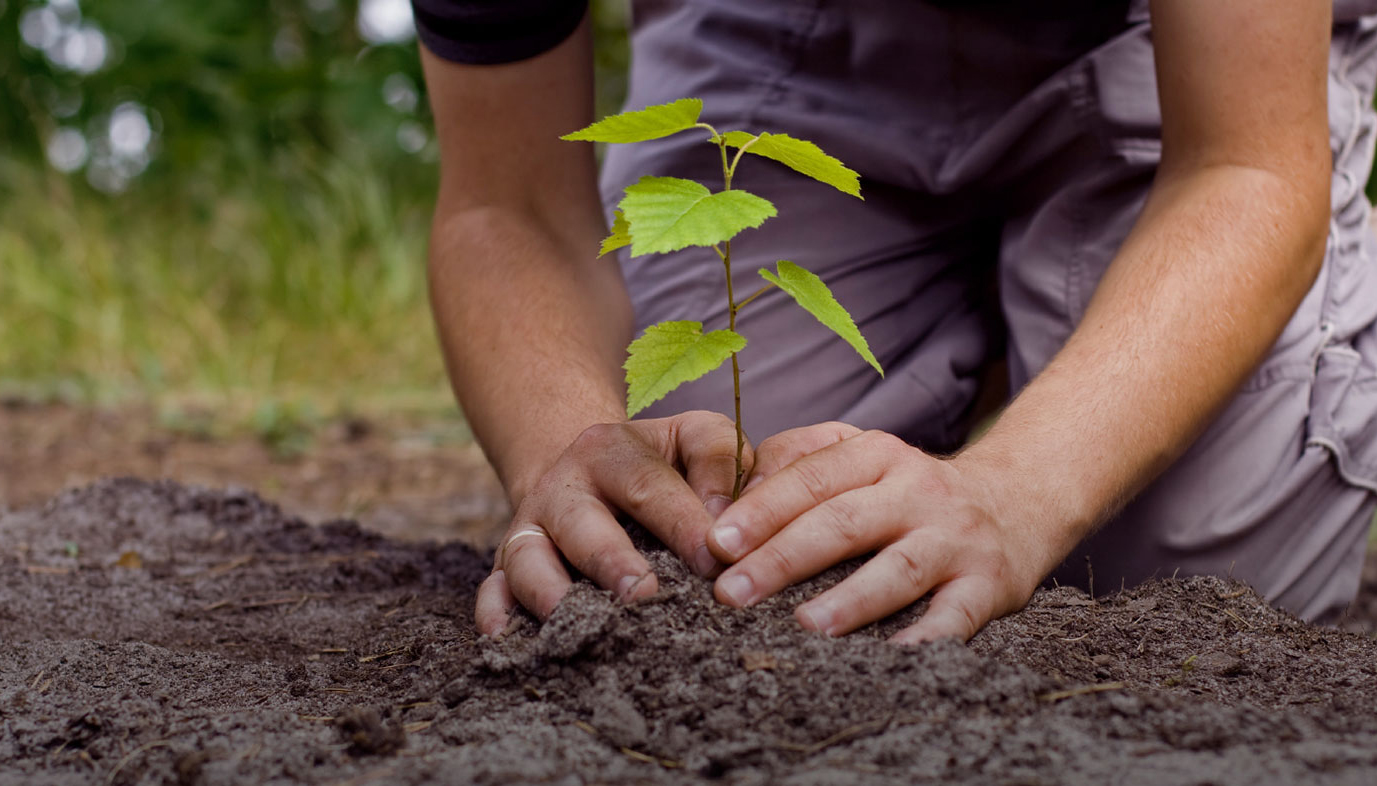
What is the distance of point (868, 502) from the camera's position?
1217 millimetres

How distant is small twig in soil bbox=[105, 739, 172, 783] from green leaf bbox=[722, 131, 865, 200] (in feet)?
2.79

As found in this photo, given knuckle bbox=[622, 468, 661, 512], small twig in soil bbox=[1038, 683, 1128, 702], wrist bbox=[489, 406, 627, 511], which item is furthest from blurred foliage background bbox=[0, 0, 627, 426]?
small twig in soil bbox=[1038, 683, 1128, 702]

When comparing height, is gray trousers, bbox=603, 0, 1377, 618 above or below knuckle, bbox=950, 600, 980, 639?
above

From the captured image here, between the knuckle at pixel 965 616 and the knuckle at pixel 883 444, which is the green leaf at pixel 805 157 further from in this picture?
the knuckle at pixel 965 616

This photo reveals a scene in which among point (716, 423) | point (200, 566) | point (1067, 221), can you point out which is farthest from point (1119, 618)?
point (200, 566)

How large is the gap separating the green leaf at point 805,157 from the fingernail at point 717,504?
41 cm

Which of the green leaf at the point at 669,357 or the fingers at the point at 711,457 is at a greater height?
the green leaf at the point at 669,357

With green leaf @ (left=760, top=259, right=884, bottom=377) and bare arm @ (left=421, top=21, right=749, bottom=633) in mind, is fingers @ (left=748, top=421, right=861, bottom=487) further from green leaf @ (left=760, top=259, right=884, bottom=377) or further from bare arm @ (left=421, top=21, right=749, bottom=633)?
green leaf @ (left=760, top=259, right=884, bottom=377)

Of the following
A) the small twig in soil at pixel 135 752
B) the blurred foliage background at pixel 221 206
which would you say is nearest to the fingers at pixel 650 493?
the small twig in soil at pixel 135 752

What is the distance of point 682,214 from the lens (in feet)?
3.42

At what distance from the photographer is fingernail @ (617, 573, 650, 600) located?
4.00ft

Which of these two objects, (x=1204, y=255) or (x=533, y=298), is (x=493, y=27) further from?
(x=1204, y=255)

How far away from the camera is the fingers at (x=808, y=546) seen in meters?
1.20

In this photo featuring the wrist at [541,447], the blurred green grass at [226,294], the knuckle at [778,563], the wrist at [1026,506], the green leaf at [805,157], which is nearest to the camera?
the green leaf at [805,157]
